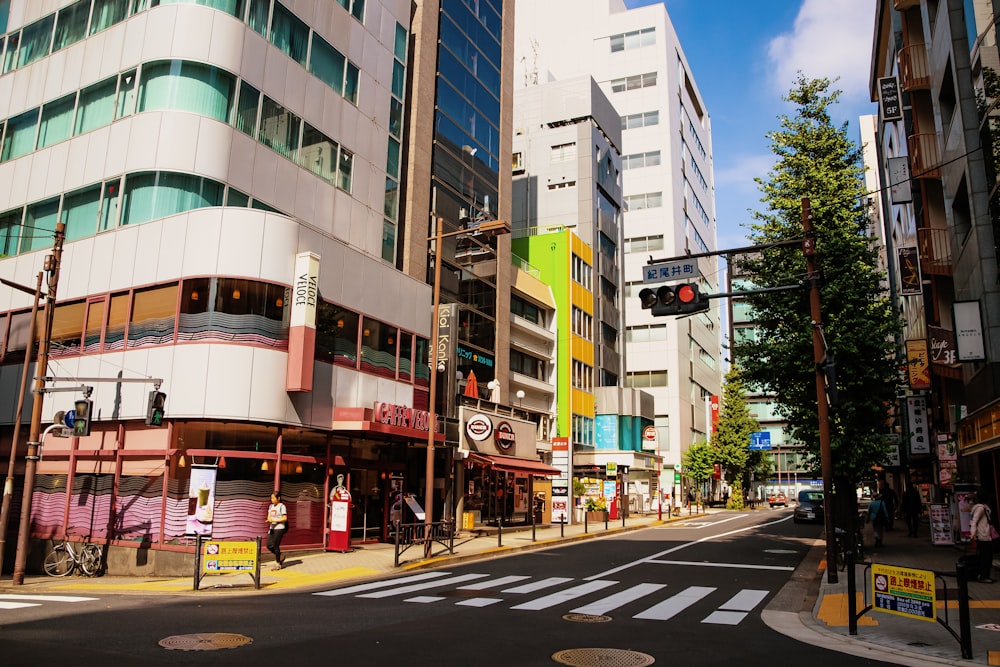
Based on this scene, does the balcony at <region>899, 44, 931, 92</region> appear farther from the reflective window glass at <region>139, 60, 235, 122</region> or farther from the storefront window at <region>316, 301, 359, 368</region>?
the reflective window glass at <region>139, 60, 235, 122</region>

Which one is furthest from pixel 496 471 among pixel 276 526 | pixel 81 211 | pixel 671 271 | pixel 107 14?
pixel 107 14

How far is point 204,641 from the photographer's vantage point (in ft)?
29.6

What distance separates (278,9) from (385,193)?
7.20 metres

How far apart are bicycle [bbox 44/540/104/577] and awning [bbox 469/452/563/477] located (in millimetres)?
13572

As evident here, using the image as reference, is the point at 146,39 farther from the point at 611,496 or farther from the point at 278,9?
the point at 611,496

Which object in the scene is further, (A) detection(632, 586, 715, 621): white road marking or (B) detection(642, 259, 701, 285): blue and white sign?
(B) detection(642, 259, 701, 285): blue and white sign

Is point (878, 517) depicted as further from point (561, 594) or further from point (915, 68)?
point (915, 68)

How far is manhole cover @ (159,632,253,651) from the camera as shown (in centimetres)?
863

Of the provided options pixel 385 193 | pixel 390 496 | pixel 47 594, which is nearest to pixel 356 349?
pixel 390 496

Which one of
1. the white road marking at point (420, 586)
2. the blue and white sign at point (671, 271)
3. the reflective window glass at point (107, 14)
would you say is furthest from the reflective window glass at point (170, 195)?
the blue and white sign at point (671, 271)

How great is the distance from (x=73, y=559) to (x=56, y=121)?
14926 mm

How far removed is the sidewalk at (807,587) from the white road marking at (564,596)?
Answer: 3408 mm

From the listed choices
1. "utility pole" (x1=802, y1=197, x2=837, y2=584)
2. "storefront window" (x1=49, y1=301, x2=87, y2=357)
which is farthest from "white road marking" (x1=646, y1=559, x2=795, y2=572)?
"storefront window" (x1=49, y1=301, x2=87, y2=357)

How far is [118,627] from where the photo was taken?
9930mm
